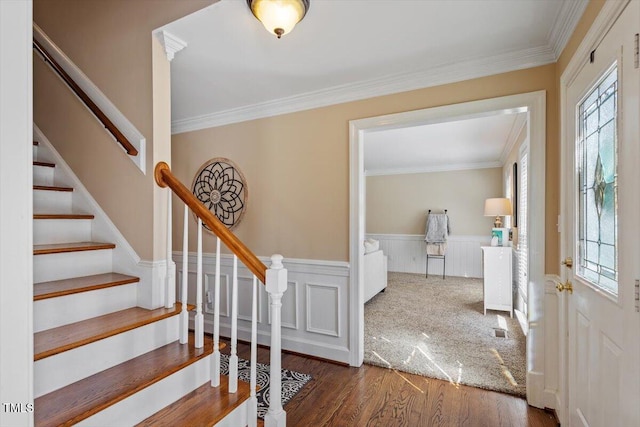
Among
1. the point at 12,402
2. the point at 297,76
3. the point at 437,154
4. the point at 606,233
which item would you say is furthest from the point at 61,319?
the point at 437,154

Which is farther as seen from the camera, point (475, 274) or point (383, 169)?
point (383, 169)

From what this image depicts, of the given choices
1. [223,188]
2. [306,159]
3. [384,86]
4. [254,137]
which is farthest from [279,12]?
[223,188]

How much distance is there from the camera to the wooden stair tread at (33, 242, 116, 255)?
1679 millimetres

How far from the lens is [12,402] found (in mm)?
854

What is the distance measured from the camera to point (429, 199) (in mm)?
7133

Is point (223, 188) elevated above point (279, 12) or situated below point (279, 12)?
below

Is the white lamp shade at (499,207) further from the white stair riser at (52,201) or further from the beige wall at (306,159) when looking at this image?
the white stair riser at (52,201)

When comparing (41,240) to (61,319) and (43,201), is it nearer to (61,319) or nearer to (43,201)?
(43,201)

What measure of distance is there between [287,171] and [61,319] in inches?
79.8

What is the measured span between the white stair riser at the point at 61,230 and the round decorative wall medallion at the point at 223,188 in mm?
1347

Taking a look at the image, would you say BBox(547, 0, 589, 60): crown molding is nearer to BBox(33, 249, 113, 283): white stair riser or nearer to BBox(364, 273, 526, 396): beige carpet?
BBox(364, 273, 526, 396): beige carpet

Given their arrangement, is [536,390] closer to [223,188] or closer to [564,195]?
[564,195]

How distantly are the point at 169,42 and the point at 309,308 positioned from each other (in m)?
2.37

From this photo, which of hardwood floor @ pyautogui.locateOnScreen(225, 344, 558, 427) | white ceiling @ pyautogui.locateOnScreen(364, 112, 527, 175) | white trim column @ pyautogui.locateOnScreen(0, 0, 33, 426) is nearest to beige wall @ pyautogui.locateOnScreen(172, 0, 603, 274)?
white ceiling @ pyautogui.locateOnScreen(364, 112, 527, 175)
